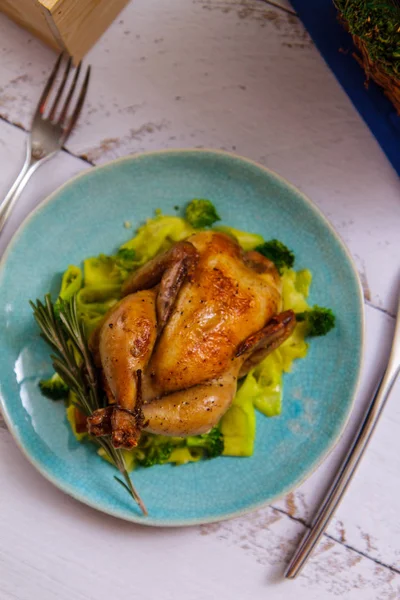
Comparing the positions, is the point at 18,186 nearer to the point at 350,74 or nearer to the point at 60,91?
the point at 60,91

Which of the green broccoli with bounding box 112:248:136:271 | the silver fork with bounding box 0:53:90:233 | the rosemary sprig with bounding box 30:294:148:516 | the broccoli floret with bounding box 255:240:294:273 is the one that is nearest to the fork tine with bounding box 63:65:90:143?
the silver fork with bounding box 0:53:90:233

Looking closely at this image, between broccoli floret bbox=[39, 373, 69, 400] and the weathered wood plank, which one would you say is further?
the weathered wood plank

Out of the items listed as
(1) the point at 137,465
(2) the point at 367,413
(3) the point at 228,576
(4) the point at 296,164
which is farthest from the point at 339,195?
(3) the point at 228,576

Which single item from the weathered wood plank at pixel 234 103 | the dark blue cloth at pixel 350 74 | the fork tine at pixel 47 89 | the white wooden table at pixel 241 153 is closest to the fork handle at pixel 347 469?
the white wooden table at pixel 241 153

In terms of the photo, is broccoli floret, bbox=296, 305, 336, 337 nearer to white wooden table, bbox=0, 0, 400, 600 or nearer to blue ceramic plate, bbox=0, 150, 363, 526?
blue ceramic plate, bbox=0, 150, 363, 526

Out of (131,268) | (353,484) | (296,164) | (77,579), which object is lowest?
(353,484)

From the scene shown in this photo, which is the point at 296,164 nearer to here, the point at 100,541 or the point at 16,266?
the point at 16,266
